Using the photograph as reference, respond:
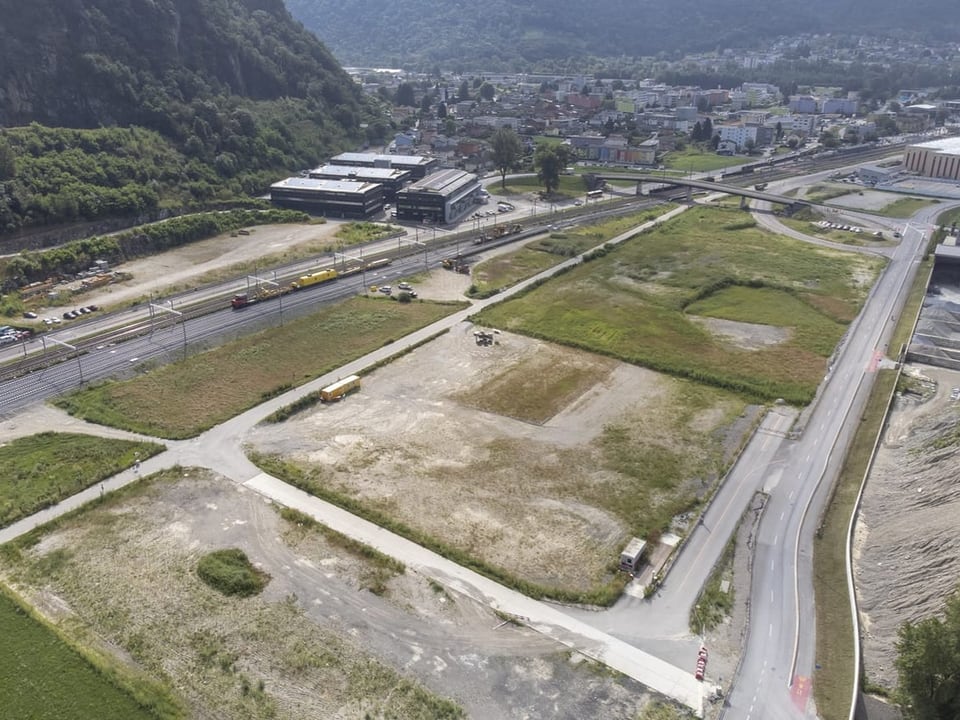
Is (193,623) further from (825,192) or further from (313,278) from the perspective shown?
(825,192)

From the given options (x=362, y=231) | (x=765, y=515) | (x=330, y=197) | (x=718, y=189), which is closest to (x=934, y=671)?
(x=765, y=515)

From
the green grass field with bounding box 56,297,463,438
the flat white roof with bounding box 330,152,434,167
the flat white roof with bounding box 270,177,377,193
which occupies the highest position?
the flat white roof with bounding box 330,152,434,167

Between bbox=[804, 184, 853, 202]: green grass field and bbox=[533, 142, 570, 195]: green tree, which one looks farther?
bbox=[804, 184, 853, 202]: green grass field

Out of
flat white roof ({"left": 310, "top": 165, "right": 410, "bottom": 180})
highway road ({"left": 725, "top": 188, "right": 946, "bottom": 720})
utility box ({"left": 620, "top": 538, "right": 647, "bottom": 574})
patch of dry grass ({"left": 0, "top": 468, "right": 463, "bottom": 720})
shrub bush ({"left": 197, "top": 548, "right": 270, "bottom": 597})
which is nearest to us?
patch of dry grass ({"left": 0, "top": 468, "right": 463, "bottom": 720})

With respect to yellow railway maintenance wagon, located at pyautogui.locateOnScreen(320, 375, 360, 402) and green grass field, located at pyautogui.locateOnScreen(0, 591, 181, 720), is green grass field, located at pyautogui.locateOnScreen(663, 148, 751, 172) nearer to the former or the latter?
yellow railway maintenance wagon, located at pyautogui.locateOnScreen(320, 375, 360, 402)

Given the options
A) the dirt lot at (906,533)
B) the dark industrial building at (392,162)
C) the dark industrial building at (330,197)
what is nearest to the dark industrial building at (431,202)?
the dark industrial building at (330,197)

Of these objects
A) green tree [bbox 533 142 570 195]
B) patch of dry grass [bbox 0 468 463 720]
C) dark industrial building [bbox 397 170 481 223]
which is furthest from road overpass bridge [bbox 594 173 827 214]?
patch of dry grass [bbox 0 468 463 720]

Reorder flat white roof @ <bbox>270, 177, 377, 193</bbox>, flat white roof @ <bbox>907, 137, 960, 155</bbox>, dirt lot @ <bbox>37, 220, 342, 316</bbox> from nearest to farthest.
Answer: dirt lot @ <bbox>37, 220, 342, 316</bbox> < flat white roof @ <bbox>270, 177, 377, 193</bbox> < flat white roof @ <bbox>907, 137, 960, 155</bbox>

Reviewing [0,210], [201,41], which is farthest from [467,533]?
[201,41]
